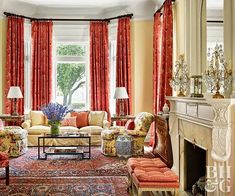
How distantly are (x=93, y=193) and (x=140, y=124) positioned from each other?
10.1 feet

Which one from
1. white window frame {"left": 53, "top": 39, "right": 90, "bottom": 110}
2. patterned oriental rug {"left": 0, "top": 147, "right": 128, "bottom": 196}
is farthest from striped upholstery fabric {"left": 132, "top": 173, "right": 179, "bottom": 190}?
white window frame {"left": 53, "top": 39, "right": 90, "bottom": 110}

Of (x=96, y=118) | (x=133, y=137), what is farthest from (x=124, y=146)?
(x=96, y=118)

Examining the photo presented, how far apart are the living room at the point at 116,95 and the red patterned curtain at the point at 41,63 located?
27mm

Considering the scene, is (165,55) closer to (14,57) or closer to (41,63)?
(41,63)

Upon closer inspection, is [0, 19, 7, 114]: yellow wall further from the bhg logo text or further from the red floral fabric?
the bhg logo text

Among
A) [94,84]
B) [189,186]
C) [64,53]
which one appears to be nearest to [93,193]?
[189,186]

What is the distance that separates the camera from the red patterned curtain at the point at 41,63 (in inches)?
387

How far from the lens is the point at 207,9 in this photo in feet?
17.2

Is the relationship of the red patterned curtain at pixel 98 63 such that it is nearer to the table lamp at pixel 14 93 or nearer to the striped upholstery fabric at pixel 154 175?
the table lamp at pixel 14 93

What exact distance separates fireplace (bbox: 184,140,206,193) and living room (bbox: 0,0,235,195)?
0.05ft

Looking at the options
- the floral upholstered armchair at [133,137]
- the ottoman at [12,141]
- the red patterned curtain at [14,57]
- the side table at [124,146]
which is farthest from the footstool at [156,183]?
the red patterned curtain at [14,57]

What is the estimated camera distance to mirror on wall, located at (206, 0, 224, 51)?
15.0 feet

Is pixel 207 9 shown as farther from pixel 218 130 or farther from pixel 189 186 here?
pixel 189 186

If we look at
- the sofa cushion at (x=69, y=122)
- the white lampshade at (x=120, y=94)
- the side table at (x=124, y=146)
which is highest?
the white lampshade at (x=120, y=94)
